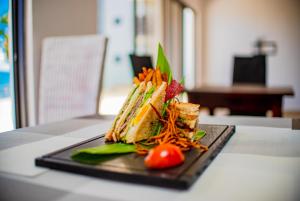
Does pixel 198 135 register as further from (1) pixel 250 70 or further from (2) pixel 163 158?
(1) pixel 250 70

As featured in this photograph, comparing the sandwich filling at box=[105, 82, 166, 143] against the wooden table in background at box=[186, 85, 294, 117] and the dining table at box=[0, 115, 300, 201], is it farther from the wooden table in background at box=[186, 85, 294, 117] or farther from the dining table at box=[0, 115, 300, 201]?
the wooden table in background at box=[186, 85, 294, 117]

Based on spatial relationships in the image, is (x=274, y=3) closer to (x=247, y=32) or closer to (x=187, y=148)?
(x=247, y=32)

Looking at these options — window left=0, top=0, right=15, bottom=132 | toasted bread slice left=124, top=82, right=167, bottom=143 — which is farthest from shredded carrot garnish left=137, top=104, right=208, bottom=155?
window left=0, top=0, right=15, bottom=132

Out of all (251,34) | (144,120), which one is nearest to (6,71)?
(144,120)

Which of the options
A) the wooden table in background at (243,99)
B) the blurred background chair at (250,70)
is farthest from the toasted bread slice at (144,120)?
the blurred background chair at (250,70)

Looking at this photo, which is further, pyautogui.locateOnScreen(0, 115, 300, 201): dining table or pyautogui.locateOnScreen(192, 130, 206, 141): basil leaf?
pyautogui.locateOnScreen(192, 130, 206, 141): basil leaf

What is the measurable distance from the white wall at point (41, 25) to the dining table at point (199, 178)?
53.9 inches

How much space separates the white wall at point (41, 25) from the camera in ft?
7.06

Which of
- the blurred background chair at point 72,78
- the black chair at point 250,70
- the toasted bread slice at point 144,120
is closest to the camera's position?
the toasted bread slice at point 144,120

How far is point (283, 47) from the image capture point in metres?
6.80

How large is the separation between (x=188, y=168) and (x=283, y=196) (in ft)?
0.48

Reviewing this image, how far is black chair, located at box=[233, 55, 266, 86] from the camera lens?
3.75m

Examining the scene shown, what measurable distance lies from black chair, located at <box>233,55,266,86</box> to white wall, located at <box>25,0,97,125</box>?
201 centimetres

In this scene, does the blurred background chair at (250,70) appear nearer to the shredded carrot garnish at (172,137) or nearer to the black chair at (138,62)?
the black chair at (138,62)
